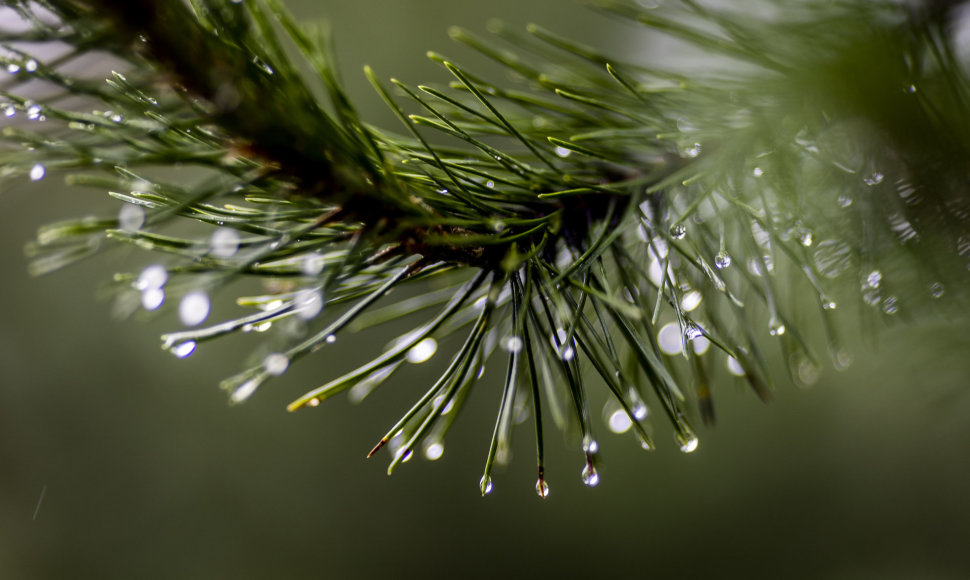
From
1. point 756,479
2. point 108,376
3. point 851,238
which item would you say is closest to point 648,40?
point 851,238

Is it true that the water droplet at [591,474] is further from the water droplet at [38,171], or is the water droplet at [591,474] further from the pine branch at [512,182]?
the water droplet at [38,171]

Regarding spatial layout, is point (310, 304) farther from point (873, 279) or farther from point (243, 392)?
point (873, 279)

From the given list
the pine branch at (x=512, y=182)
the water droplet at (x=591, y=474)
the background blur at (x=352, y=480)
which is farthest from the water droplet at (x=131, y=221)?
the background blur at (x=352, y=480)

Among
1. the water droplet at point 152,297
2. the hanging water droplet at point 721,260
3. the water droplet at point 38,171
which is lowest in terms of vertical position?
the hanging water droplet at point 721,260

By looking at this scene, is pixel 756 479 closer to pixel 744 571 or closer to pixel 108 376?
pixel 744 571

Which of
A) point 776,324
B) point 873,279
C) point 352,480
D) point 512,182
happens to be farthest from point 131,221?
point 352,480

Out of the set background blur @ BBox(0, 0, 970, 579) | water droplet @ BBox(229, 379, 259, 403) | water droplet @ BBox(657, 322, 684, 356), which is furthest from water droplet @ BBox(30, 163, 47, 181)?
background blur @ BBox(0, 0, 970, 579)
